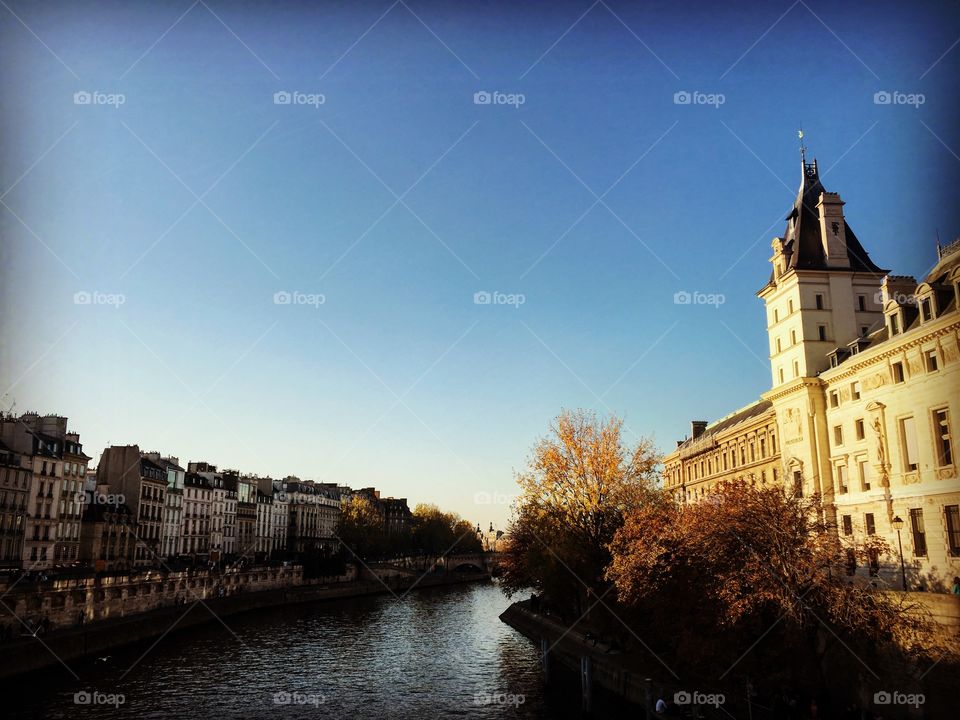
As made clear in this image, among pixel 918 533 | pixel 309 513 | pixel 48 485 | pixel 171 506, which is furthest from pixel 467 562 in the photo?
pixel 918 533

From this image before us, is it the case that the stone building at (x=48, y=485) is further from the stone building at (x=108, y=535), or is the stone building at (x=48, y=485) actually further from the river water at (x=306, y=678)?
the river water at (x=306, y=678)

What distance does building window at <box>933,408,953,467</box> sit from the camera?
3275 cm

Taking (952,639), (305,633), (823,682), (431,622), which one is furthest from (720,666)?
(431,622)

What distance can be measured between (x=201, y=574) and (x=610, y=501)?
45975mm

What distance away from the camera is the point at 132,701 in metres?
35.9

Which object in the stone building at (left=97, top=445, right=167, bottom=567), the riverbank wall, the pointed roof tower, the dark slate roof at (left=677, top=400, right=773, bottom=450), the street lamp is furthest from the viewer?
the stone building at (left=97, top=445, right=167, bottom=567)

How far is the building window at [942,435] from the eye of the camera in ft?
107

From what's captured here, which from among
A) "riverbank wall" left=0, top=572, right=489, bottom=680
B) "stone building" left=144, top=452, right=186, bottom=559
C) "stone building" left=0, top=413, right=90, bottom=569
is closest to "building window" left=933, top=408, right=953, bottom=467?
"riverbank wall" left=0, top=572, right=489, bottom=680

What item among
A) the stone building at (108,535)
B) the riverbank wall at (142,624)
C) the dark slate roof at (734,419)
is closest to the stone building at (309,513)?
the riverbank wall at (142,624)

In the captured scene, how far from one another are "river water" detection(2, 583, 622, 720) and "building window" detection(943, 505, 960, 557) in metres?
16.0

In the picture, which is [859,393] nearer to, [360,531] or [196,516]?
[196,516]

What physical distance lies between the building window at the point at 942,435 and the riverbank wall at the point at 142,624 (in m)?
44.3

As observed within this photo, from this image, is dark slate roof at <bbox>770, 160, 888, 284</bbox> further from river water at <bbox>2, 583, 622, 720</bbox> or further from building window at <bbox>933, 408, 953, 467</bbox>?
river water at <bbox>2, 583, 622, 720</bbox>

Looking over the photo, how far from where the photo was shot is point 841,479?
1740 inches
